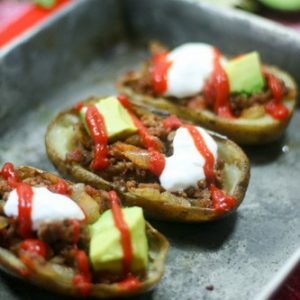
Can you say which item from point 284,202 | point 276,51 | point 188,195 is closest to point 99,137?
point 188,195

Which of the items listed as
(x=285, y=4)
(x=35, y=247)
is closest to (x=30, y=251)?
(x=35, y=247)

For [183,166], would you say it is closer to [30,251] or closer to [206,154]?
[206,154]

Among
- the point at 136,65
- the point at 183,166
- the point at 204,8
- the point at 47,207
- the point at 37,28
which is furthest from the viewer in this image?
the point at 136,65

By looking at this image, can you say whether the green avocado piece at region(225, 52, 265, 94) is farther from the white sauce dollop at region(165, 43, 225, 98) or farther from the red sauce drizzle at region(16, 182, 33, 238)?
the red sauce drizzle at region(16, 182, 33, 238)

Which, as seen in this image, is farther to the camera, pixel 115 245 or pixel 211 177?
pixel 211 177

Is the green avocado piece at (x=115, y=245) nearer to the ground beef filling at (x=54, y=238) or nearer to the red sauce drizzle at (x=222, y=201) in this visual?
the ground beef filling at (x=54, y=238)

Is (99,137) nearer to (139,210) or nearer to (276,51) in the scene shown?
(139,210)
